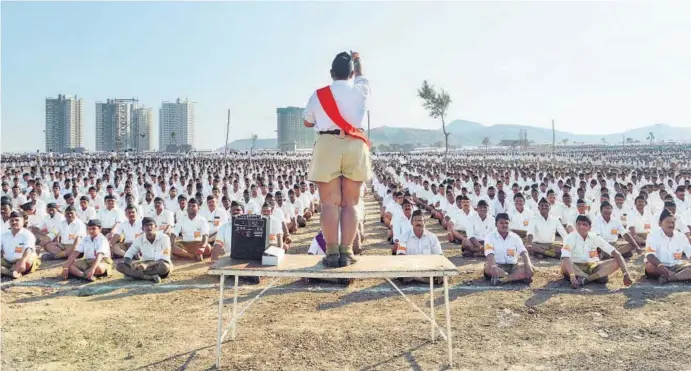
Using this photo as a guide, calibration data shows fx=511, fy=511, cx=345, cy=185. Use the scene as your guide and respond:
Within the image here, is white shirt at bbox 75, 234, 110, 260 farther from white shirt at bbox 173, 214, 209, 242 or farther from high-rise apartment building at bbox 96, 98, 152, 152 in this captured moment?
high-rise apartment building at bbox 96, 98, 152, 152

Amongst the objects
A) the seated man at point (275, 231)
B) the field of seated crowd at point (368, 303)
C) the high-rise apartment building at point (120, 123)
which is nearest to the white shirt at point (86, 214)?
the field of seated crowd at point (368, 303)

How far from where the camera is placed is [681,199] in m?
11.6

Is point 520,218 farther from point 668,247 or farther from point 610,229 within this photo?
point 668,247

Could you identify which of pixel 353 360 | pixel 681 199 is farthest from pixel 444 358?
pixel 681 199

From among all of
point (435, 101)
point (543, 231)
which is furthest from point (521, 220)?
point (435, 101)

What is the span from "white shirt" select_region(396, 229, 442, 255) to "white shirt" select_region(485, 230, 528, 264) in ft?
2.26

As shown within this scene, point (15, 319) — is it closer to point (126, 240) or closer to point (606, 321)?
point (126, 240)

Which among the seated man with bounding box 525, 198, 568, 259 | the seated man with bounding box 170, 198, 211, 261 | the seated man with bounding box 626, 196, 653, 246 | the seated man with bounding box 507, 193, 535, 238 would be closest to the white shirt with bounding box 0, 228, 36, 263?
the seated man with bounding box 170, 198, 211, 261

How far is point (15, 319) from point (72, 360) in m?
1.62

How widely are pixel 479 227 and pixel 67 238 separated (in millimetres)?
7004

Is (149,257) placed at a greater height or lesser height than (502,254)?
lesser

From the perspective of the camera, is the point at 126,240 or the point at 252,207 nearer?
the point at 126,240

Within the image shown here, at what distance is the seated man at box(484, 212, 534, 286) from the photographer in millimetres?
6605

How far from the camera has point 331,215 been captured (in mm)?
4000
